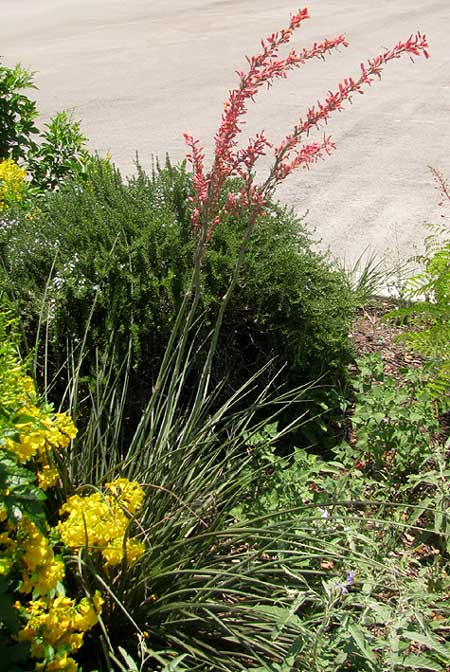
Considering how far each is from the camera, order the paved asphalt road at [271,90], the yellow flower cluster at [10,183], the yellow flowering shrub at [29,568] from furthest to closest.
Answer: the paved asphalt road at [271,90], the yellow flower cluster at [10,183], the yellow flowering shrub at [29,568]

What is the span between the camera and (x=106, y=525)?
2.21 metres

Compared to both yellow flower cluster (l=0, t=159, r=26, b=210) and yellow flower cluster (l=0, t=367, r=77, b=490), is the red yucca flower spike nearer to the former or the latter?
yellow flower cluster (l=0, t=367, r=77, b=490)

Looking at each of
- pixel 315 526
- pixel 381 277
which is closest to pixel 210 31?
pixel 381 277

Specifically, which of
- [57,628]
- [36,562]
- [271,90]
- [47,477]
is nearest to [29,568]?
[36,562]

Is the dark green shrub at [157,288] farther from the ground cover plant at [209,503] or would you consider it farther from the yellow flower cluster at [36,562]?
the yellow flower cluster at [36,562]

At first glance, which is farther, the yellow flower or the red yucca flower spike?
the red yucca flower spike

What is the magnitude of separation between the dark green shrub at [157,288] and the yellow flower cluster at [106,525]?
1.11 metres

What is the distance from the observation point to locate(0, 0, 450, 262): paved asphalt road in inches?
280

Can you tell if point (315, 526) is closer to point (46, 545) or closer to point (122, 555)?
point (122, 555)

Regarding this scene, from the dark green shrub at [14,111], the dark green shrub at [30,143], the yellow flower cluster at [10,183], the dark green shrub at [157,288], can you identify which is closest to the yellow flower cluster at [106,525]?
the dark green shrub at [157,288]

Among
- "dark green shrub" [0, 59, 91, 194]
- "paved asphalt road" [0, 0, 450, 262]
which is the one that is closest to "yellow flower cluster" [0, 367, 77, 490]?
"dark green shrub" [0, 59, 91, 194]

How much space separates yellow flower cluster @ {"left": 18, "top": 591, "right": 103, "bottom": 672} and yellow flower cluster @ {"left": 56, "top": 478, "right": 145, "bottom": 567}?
0.16 m

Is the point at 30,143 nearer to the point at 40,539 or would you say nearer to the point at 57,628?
the point at 40,539

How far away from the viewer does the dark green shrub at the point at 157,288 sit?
3555mm
